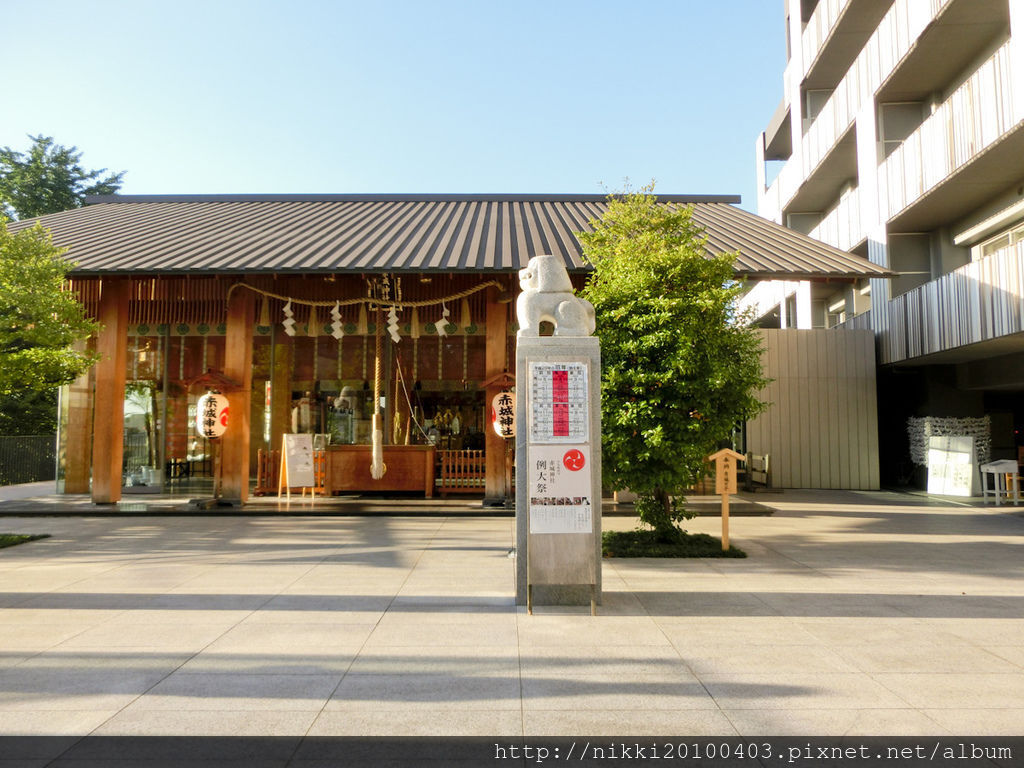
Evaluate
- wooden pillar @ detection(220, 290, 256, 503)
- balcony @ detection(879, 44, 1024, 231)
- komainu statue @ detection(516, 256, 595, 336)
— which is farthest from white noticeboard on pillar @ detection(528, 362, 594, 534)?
balcony @ detection(879, 44, 1024, 231)

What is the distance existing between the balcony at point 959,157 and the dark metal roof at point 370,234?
322 centimetres

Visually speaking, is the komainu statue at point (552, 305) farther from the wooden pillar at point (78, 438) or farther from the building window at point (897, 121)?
the building window at point (897, 121)

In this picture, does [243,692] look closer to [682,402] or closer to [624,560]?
[624,560]

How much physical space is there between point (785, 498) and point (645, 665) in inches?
498

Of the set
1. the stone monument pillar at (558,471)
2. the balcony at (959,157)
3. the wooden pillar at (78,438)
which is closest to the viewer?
the stone monument pillar at (558,471)

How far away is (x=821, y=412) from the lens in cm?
1841

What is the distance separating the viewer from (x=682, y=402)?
910 centimetres

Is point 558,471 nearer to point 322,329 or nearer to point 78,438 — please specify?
point 322,329

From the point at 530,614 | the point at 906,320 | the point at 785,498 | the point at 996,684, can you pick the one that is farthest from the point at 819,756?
the point at 906,320

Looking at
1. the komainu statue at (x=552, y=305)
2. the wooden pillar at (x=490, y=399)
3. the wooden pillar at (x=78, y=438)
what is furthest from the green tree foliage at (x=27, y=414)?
the komainu statue at (x=552, y=305)

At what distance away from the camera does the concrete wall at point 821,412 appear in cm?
1834

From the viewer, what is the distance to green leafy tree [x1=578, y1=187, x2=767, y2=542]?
895 centimetres

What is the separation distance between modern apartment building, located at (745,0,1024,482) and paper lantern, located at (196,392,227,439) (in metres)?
10.4

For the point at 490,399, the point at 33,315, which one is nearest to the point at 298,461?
the point at 490,399
